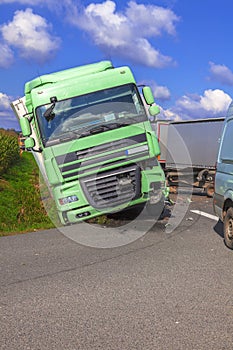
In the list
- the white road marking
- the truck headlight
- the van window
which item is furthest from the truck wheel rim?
the white road marking

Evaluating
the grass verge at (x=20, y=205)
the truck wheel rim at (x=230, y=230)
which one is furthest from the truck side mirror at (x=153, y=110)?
the grass verge at (x=20, y=205)

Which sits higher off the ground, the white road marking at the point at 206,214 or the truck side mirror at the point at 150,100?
the truck side mirror at the point at 150,100

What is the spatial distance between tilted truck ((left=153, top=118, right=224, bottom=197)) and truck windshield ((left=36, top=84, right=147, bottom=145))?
8754 mm

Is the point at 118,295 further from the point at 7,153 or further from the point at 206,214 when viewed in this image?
the point at 7,153

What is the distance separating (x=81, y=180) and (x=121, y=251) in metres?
1.93

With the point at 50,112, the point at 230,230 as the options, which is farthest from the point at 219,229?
the point at 50,112

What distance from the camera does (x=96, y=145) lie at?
915 centimetres

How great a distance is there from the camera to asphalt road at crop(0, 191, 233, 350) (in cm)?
427

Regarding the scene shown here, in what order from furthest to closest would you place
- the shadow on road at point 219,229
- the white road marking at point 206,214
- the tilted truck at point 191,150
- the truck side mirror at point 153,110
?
the tilted truck at point 191,150 < the white road marking at point 206,214 < the truck side mirror at point 153,110 < the shadow on road at point 219,229

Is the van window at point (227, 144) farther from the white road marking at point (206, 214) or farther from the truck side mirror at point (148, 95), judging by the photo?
the white road marking at point (206, 214)

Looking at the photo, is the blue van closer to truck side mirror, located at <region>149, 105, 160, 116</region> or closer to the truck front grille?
the truck front grille

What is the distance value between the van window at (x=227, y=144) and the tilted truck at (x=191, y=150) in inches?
356

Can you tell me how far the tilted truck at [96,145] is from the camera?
9156 mm

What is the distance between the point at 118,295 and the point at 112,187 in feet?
12.8
